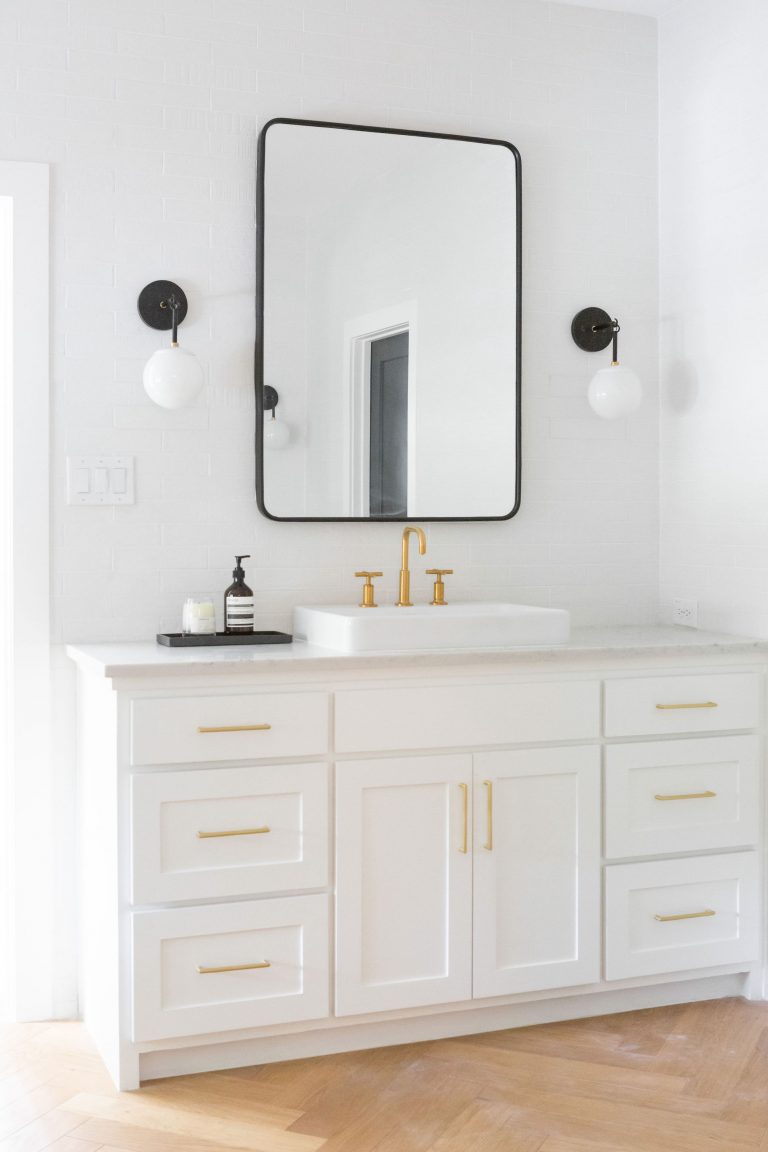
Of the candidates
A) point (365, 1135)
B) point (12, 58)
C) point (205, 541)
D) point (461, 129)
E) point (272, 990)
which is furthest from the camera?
point (461, 129)

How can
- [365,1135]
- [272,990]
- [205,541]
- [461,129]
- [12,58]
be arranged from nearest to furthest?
1. [365,1135]
2. [272,990]
3. [12,58]
4. [205,541]
5. [461,129]

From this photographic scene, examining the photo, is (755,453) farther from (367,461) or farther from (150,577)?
(150,577)

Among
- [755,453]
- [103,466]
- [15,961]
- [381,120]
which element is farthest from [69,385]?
[755,453]

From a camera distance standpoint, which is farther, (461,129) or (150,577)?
(461,129)

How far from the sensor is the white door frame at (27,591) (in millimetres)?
2727

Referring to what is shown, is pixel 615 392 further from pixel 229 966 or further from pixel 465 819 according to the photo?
pixel 229 966

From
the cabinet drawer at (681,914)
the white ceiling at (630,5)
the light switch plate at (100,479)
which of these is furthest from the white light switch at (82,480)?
the white ceiling at (630,5)

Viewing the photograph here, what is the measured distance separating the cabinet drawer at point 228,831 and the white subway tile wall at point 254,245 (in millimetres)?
585

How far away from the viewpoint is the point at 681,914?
9.11 feet

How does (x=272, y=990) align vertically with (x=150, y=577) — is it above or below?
below

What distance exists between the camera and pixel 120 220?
280 centimetres

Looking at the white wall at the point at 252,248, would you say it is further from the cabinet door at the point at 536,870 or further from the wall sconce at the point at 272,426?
the cabinet door at the point at 536,870

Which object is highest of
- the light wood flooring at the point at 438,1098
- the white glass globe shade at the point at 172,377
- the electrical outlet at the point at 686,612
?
the white glass globe shade at the point at 172,377

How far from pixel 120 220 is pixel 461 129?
0.95 meters
